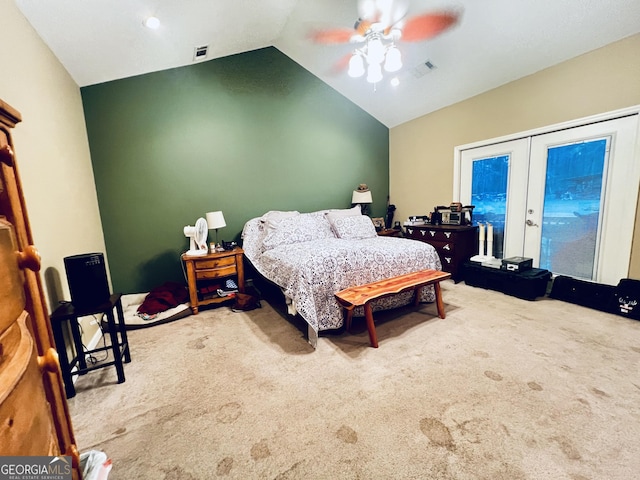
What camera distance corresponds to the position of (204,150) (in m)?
3.46

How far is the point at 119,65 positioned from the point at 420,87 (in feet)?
11.6

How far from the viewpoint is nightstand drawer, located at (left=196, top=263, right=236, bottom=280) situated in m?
2.96

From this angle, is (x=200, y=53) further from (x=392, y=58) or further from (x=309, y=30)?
(x=392, y=58)

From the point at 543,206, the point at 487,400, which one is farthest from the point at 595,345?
the point at 543,206

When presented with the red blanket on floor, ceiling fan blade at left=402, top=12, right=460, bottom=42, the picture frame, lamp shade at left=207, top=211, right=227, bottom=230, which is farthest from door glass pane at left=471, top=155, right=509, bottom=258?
the red blanket on floor

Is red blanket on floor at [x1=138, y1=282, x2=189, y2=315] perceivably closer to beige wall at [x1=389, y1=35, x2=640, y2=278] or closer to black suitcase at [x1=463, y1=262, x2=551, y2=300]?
black suitcase at [x1=463, y1=262, x2=551, y2=300]

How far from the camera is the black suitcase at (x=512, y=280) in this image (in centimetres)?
295

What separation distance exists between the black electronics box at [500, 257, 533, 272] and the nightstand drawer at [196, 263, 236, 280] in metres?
3.17

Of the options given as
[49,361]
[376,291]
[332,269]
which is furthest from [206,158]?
[49,361]

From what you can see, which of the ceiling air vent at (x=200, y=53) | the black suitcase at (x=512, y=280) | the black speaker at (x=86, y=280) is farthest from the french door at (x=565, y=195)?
the black speaker at (x=86, y=280)

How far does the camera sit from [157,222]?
3.30 m

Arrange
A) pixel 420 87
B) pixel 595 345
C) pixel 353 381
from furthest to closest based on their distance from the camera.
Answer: pixel 420 87 < pixel 595 345 < pixel 353 381

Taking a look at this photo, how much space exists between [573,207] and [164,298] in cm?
456

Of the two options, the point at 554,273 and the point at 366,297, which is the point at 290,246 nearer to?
the point at 366,297
